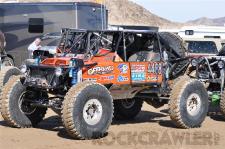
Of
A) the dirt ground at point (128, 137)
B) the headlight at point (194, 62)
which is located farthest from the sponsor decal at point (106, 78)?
the headlight at point (194, 62)

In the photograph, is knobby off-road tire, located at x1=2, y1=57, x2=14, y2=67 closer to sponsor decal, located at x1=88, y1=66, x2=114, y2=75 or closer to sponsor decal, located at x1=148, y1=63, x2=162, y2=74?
sponsor decal, located at x1=148, y1=63, x2=162, y2=74

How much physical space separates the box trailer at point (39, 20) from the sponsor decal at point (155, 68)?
817 cm

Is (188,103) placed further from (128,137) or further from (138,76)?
(128,137)

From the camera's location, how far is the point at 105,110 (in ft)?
30.2

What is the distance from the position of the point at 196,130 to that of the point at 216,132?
37 centimetres

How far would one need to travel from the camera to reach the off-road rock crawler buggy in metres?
9.02

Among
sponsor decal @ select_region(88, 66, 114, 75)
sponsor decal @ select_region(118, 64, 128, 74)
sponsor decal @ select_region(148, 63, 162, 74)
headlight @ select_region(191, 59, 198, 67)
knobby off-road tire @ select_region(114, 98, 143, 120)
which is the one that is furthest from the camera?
headlight @ select_region(191, 59, 198, 67)

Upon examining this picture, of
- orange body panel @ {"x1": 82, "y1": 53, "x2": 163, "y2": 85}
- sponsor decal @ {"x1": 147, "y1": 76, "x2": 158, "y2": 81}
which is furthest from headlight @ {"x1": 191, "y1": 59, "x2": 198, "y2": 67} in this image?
sponsor decal @ {"x1": 147, "y1": 76, "x2": 158, "y2": 81}

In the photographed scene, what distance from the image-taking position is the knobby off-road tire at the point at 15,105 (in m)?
9.73

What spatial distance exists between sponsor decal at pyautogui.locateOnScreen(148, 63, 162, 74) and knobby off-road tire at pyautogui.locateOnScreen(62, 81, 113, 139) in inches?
54.9

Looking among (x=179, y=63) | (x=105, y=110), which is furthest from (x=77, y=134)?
(x=179, y=63)

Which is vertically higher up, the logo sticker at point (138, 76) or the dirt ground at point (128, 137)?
the logo sticker at point (138, 76)

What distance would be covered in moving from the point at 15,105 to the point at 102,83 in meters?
1.55

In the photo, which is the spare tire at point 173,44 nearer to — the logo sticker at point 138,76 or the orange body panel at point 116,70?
the orange body panel at point 116,70
